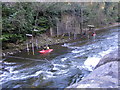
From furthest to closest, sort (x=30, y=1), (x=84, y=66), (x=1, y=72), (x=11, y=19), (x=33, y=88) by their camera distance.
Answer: (x=30, y=1), (x=11, y=19), (x=84, y=66), (x=1, y=72), (x=33, y=88)

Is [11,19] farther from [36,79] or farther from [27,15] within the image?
[36,79]

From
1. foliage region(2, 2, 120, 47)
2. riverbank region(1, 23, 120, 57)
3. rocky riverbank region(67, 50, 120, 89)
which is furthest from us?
foliage region(2, 2, 120, 47)

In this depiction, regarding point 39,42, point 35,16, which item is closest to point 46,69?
point 39,42

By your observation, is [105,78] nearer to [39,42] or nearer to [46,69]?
[46,69]

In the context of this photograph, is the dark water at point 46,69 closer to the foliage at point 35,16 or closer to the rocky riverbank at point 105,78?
the rocky riverbank at point 105,78

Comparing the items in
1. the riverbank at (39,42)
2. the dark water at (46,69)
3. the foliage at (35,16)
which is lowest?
the dark water at (46,69)

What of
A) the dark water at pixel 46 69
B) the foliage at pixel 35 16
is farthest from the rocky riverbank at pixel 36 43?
the dark water at pixel 46 69

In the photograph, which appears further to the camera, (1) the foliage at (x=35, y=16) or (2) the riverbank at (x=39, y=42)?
(1) the foliage at (x=35, y=16)

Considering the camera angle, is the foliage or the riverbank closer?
the riverbank

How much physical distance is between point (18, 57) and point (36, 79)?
446 centimetres

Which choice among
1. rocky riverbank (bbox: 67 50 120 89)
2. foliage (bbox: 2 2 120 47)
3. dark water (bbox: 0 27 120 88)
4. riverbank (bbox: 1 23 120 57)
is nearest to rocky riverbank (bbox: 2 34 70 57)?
riverbank (bbox: 1 23 120 57)

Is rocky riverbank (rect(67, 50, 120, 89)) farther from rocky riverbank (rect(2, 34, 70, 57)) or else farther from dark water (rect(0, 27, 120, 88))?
rocky riverbank (rect(2, 34, 70, 57))

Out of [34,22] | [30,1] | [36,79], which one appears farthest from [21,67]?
[30,1]

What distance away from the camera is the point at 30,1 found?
54.7 feet
